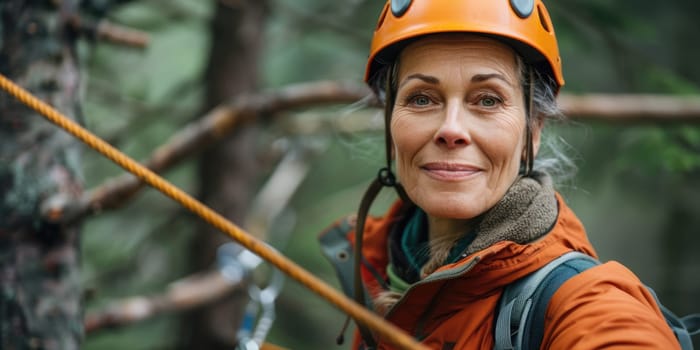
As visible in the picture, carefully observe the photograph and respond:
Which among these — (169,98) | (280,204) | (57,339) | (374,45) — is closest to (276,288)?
(57,339)

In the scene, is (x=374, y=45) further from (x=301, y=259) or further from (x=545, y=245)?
(x=301, y=259)

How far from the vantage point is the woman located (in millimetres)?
1677

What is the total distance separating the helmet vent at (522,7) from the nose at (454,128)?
0.96 feet

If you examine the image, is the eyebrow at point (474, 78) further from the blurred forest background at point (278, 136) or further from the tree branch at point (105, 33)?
the blurred forest background at point (278, 136)

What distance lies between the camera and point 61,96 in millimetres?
2512

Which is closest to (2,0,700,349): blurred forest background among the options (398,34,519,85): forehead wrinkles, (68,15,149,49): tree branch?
(68,15,149,49): tree branch

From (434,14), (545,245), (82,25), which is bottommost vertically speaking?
(545,245)

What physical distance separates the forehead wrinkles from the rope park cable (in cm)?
67

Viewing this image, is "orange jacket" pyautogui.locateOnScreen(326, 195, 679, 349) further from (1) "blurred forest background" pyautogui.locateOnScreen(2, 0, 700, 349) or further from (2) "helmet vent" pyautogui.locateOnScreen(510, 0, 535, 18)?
(1) "blurred forest background" pyautogui.locateOnScreen(2, 0, 700, 349)

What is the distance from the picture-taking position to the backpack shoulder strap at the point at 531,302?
1523 mm

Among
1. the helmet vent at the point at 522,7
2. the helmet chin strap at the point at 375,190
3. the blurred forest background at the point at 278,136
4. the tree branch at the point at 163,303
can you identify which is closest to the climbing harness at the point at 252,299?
the helmet chin strap at the point at 375,190

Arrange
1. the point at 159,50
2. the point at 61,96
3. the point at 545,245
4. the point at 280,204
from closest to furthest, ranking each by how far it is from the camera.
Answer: the point at 545,245, the point at 61,96, the point at 280,204, the point at 159,50

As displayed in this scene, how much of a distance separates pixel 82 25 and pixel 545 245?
1882 millimetres

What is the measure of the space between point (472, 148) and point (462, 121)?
0.25ft
